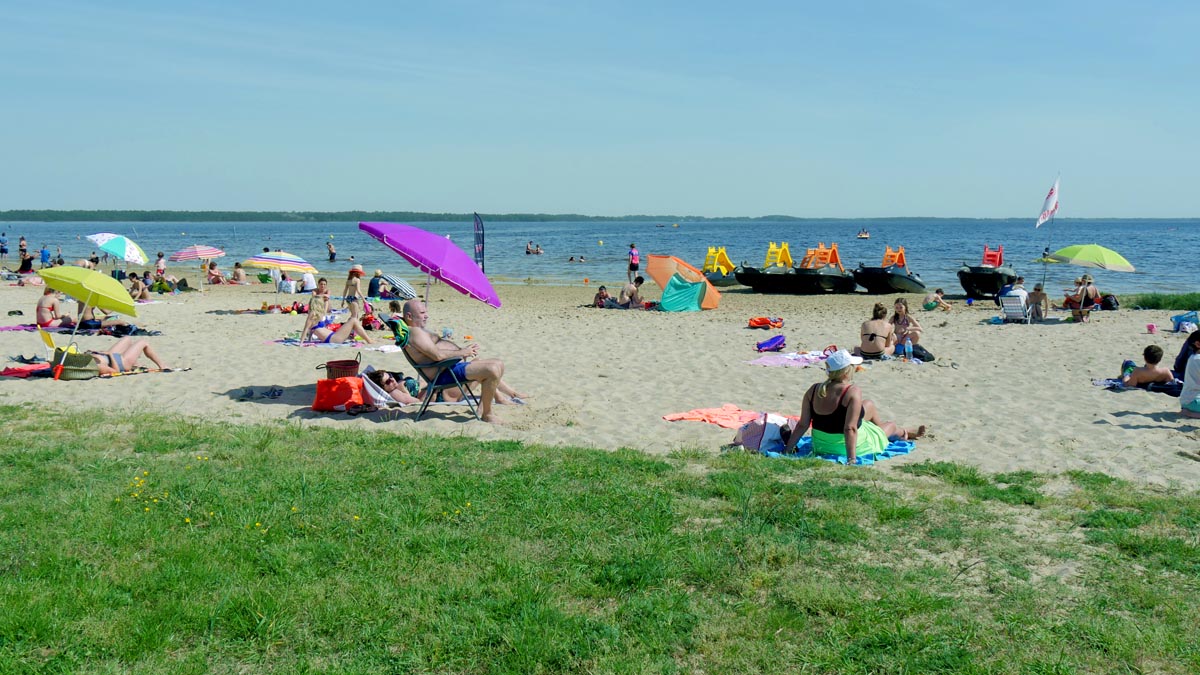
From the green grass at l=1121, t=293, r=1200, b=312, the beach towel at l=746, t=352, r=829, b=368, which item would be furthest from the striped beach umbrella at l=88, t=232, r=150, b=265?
the green grass at l=1121, t=293, r=1200, b=312

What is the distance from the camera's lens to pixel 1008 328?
1592 cm

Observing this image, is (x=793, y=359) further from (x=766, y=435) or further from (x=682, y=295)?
(x=682, y=295)

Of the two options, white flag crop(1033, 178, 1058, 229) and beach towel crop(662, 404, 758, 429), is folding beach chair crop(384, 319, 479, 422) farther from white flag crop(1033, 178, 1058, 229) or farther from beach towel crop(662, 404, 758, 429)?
white flag crop(1033, 178, 1058, 229)

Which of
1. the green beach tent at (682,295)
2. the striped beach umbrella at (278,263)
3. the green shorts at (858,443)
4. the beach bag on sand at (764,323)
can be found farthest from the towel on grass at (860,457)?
the striped beach umbrella at (278,263)

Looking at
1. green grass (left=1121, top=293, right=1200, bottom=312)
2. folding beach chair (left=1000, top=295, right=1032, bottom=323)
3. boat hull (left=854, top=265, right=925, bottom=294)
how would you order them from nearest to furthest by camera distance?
folding beach chair (left=1000, top=295, right=1032, bottom=323)
green grass (left=1121, top=293, right=1200, bottom=312)
boat hull (left=854, top=265, right=925, bottom=294)

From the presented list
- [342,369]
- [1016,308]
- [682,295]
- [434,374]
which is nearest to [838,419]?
[434,374]

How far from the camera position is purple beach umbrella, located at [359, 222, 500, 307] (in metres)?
8.23

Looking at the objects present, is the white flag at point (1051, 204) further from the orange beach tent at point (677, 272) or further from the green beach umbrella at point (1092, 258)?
the orange beach tent at point (677, 272)

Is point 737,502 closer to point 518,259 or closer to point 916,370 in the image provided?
point 916,370

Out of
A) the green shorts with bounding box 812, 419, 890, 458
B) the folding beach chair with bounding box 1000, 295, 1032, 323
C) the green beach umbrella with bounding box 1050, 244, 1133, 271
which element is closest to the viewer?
the green shorts with bounding box 812, 419, 890, 458

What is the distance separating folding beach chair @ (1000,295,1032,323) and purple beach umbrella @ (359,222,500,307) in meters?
11.4

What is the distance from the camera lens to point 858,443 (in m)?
6.74

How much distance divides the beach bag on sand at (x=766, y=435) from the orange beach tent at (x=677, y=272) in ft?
42.6

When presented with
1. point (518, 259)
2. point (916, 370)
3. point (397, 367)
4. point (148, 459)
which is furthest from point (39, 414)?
point (518, 259)
